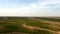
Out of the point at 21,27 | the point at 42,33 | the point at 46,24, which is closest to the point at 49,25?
the point at 46,24

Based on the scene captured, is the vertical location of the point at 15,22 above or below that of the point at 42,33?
above

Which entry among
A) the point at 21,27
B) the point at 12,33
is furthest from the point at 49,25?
the point at 12,33

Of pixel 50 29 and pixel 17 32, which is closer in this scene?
pixel 17 32

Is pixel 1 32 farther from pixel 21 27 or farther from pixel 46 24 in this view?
pixel 46 24

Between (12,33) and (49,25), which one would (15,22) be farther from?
(49,25)

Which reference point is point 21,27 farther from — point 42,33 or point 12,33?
point 42,33

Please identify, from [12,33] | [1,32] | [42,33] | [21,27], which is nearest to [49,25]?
[42,33]

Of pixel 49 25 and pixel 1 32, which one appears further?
pixel 49 25
